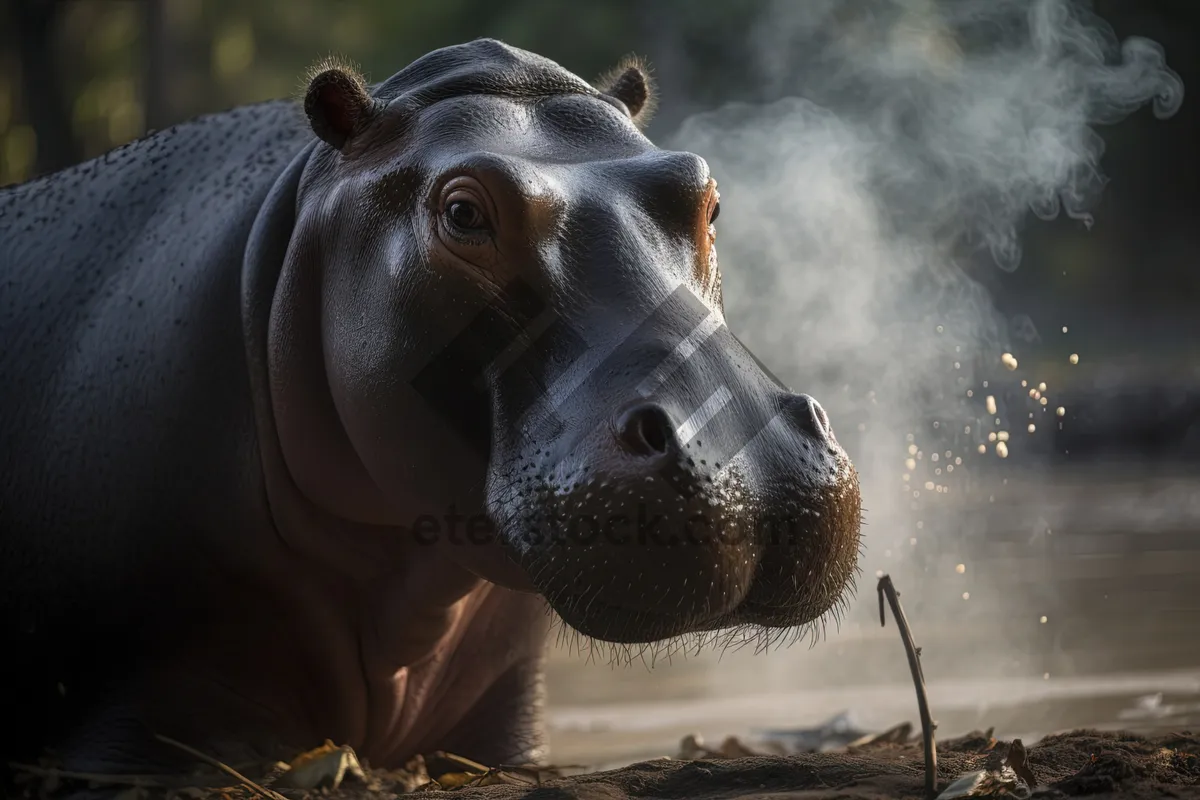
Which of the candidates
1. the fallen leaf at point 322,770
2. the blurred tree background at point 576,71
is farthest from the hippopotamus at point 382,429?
the blurred tree background at point 576,71

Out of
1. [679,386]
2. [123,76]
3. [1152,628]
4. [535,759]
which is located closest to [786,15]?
[1152,628]

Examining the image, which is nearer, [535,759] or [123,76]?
[535,759]

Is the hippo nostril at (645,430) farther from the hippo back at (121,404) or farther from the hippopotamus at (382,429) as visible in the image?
the hippo back at (121,404)

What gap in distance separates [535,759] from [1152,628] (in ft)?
9.46

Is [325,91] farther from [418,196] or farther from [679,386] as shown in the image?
[679,386]

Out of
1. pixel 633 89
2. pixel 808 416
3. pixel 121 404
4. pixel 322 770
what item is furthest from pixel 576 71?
pixel 808 416

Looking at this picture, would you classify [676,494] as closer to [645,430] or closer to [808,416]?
[645,430]

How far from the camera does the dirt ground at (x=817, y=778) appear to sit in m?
2.49

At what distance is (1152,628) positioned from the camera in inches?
227

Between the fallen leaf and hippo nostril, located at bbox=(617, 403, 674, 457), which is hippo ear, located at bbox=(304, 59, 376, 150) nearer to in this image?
hippo nostril, located at bbox=(617, 403, 674, 457)

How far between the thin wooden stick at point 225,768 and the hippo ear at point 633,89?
1.82 metres

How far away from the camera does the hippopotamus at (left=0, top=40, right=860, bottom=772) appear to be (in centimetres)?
258

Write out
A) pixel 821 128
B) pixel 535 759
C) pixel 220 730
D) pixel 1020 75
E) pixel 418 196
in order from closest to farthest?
pixel 418 196 → pixel 220 730 → pixel 535 759 → pixel 1020 75 → pixel 821 128

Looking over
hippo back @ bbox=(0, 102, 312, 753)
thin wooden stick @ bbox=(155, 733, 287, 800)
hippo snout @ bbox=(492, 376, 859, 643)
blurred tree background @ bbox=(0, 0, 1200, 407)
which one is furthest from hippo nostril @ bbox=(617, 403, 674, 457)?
blurred tree background @ bbox=(0, 0, 1200, 407)
